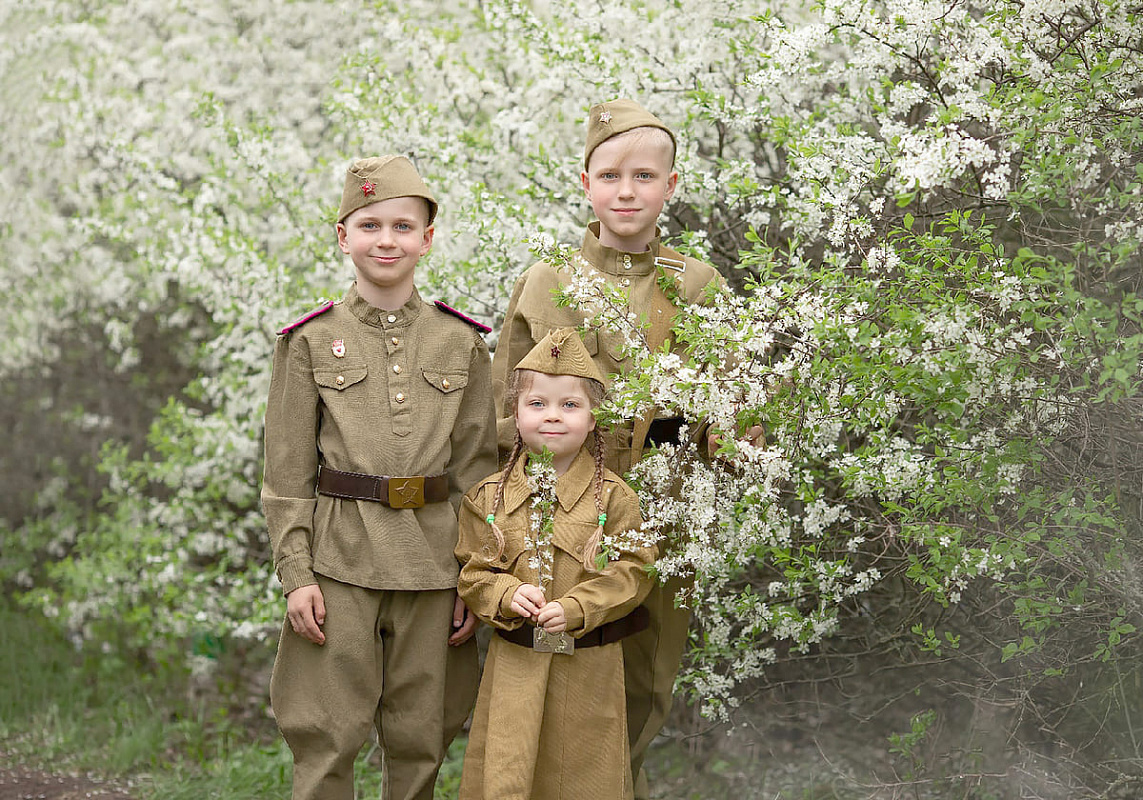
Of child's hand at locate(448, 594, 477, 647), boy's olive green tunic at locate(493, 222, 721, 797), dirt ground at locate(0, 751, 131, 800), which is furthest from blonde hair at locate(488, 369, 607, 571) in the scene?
dirt ground at locate(0, 751, 131, 800)

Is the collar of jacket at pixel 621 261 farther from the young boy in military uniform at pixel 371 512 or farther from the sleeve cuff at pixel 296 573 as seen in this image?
the sleeve cuff at pixel 296 573

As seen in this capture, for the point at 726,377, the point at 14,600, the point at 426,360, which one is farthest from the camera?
the point at 14,600

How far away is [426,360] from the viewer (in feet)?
9.90

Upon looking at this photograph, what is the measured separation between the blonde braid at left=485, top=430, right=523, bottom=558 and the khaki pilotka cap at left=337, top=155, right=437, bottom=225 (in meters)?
0.63

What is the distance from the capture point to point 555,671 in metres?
2.88

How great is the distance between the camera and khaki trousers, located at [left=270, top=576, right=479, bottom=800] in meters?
2.88

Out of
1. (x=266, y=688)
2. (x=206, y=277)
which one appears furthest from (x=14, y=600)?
(x=206, y=277)

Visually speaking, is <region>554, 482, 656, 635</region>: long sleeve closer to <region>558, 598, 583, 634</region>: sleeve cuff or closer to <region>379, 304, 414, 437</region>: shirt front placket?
<region>558, 598, 583, 634</region>: sleeve cuff

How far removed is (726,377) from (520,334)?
0.63 meters

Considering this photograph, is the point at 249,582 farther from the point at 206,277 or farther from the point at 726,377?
the point at 726,377

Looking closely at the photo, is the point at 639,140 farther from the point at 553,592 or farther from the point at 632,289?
the point at 553,592

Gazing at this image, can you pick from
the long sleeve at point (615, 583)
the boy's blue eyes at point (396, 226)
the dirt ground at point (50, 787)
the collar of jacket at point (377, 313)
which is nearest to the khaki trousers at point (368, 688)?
the long sleeve at point (615, 583)

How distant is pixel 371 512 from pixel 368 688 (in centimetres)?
41

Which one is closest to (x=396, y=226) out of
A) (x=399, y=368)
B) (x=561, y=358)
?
(x=399, y=368)
